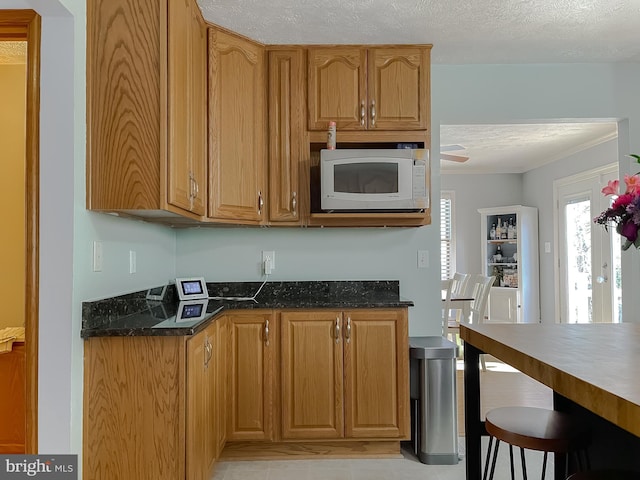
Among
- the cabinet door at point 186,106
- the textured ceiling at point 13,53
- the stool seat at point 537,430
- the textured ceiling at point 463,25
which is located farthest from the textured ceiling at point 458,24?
the stool seat at point 537,430

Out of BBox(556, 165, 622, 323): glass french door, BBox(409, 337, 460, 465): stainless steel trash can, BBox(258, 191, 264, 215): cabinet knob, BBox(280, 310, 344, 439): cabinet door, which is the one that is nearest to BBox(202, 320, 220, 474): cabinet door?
BBox(280, 310, 344, 439): cabinet door

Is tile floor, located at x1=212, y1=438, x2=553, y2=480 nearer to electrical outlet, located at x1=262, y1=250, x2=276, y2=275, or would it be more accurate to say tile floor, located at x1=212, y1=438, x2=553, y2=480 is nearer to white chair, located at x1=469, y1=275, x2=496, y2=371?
electrical outlet, located at x1=262, y1=250, x2=276, y2=275

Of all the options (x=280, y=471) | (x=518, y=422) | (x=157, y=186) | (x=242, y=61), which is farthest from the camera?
(x=242, y=61)

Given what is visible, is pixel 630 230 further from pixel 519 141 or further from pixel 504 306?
pixel 504 306

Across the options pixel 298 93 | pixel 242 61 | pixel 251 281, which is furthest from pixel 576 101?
pixel 251 281

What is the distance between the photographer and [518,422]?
1.56 m

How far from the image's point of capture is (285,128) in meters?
2.93

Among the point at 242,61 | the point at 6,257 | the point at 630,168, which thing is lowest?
the point at 6,257

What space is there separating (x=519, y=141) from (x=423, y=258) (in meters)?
2.94

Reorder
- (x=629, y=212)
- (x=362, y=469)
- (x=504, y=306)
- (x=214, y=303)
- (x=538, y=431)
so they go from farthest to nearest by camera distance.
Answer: (x=504, y=306)
(x=214, y=303)
(x=362, y=469)
(x=538, y=431)
(x=629, y=212)

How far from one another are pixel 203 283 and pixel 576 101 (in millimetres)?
2732

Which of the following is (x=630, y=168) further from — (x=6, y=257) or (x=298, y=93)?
(x=6, y=257)

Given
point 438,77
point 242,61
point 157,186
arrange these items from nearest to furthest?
point 157,186
point 242,61
point 438,77

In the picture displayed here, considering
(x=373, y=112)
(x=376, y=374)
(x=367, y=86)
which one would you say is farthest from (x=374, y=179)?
(x=376, y=374)
